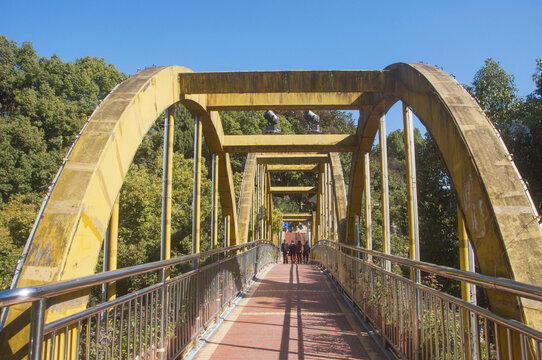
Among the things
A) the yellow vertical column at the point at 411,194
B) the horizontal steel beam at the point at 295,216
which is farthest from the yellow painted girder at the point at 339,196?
the horizontal steel beam at the point at 295,216

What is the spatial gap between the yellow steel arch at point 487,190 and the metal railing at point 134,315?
257cm

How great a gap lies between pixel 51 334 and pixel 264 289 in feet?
26.9

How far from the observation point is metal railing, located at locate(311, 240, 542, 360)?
2180 mm

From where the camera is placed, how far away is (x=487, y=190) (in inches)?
140

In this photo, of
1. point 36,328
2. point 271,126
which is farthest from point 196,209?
point 271,126

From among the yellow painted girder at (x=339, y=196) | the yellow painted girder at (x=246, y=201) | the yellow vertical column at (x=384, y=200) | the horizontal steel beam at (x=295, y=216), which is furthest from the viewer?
the horizontal steel beam at (x=295, y=216)

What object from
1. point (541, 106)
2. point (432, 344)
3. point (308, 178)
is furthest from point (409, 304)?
point (308, 178)

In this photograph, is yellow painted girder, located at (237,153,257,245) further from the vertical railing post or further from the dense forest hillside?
the vertical railing post

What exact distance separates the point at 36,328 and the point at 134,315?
4.15ft

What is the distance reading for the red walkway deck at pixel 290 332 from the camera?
4488mm

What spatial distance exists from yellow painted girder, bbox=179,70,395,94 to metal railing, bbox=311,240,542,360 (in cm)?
288

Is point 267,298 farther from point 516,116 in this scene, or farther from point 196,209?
point 516,116

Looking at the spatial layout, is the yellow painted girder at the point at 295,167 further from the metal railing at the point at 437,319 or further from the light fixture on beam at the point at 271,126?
the metal railing at the point at 437,319

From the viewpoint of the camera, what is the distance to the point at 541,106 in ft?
48.8
